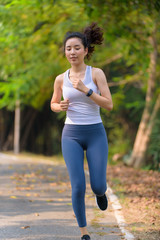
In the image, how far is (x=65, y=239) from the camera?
4.80 m

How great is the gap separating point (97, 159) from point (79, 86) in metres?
0.78

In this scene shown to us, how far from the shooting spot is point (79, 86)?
428 centimetres

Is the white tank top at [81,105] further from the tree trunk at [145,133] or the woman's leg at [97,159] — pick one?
the tree trunk at [145,133]

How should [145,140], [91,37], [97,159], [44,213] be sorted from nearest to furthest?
[97,159]
[91,37]
[44,213]
[145,140]

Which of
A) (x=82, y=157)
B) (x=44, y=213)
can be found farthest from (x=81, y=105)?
(x=44, y=213)

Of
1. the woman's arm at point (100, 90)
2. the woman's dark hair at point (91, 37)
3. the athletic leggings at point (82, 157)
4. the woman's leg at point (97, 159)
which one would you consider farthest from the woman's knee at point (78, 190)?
the woman's dark hair at point (91, 37)

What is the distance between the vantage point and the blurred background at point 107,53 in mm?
10266

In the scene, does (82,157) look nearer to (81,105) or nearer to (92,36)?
(81,105)

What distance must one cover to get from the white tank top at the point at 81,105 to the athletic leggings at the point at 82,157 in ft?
0.21

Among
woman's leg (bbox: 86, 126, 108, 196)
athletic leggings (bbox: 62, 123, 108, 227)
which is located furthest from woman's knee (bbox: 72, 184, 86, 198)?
woman's leg (bbox: 86, 126, 108, 196)

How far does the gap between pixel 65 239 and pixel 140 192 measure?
354cm

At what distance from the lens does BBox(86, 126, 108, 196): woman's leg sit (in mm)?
4512

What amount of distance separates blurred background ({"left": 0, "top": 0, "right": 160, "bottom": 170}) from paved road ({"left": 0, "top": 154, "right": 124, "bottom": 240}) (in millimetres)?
2274

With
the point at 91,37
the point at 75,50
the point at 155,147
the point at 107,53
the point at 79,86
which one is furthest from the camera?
the point at 107,53
